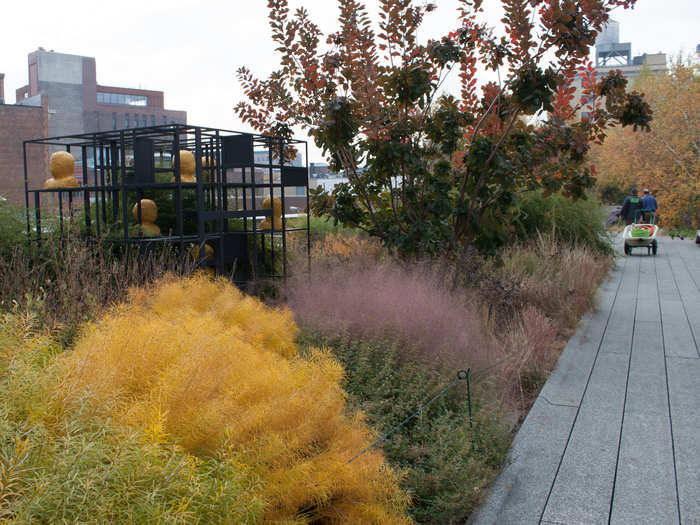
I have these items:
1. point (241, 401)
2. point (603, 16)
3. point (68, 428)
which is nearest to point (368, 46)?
point (603, 16)

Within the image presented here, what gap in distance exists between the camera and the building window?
8362 cm

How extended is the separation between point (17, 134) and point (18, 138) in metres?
0.23

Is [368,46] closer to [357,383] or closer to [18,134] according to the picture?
[357,383]

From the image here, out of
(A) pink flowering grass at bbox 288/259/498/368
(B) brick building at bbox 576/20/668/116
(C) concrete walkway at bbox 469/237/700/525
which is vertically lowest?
(C) concrete walkway at bbox 469/237/700/525

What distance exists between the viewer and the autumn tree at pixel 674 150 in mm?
20188

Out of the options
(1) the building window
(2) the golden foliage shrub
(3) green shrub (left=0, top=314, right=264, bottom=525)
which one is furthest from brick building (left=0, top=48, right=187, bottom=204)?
(3) green shrub (left=0, top=314, right=264, bottom=525)

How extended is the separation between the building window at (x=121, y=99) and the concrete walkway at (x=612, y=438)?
87115 mm

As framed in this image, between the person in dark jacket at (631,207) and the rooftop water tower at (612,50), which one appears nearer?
the person in dark jacket at (631,207)

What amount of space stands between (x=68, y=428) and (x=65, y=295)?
2.21m

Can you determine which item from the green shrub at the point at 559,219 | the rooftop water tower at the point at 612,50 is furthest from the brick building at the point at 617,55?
the green shrub at the point at 559,219

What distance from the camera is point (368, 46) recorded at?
6262 millimetres

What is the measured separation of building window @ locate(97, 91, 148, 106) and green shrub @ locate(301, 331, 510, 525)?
8816 cm

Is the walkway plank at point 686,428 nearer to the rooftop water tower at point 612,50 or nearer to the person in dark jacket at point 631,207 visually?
the person in dark jacket at point 631,207

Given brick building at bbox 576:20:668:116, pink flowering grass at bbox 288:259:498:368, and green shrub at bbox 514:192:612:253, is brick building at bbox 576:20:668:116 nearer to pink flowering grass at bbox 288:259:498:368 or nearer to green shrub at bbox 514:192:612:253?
green shrub at bbox 514:192:612:253
